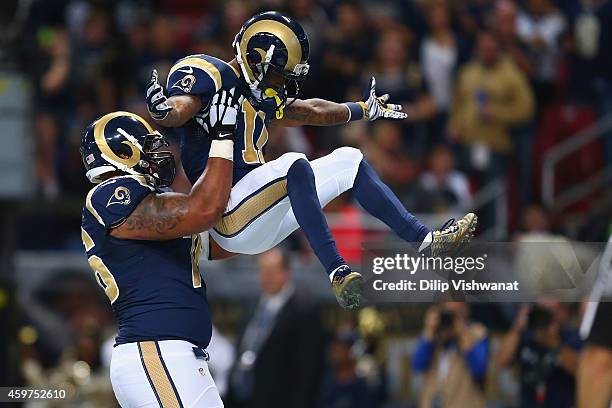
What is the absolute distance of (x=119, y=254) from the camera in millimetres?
6242

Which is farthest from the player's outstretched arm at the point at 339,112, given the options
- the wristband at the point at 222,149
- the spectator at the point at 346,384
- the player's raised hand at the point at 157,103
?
the spectator at the point at 346,384

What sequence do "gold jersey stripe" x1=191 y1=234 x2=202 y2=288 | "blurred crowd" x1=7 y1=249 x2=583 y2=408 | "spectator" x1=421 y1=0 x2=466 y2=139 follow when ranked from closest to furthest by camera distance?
"gold jersey stripe" x1=191 y1=234 x2=202 y2=288 < "blurred crowd" x1=7 y1=249 x2=583 y2=408 < "spectator" x1=421 y1=0 x2=466 y2=139

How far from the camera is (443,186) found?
11.8 metres

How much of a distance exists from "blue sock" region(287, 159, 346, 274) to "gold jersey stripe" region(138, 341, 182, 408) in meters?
0.86

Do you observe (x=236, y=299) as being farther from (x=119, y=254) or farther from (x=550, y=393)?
(x=119, y=254)

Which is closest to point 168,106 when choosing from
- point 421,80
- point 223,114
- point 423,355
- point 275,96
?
point 223,114

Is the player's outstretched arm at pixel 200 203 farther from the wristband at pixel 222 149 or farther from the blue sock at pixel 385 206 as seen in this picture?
the blue sock at pixel 385 206

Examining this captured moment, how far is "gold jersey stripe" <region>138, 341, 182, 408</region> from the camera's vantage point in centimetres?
601

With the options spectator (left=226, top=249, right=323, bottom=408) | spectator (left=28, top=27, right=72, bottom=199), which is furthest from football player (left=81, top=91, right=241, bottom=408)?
spectator (left=28, top=27, right=72, bottom=199)

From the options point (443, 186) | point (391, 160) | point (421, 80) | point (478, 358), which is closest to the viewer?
point (478, 358)

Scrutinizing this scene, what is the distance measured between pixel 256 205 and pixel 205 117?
1.54 ft

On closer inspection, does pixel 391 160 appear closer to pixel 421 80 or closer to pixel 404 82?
pixel 404 82

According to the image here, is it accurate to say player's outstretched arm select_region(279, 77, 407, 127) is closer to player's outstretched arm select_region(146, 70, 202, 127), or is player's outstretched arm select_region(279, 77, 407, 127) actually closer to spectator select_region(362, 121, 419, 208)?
player's outstretched arm select_region(146, 70, 202, 127)

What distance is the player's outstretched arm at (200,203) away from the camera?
6105 millimetres
